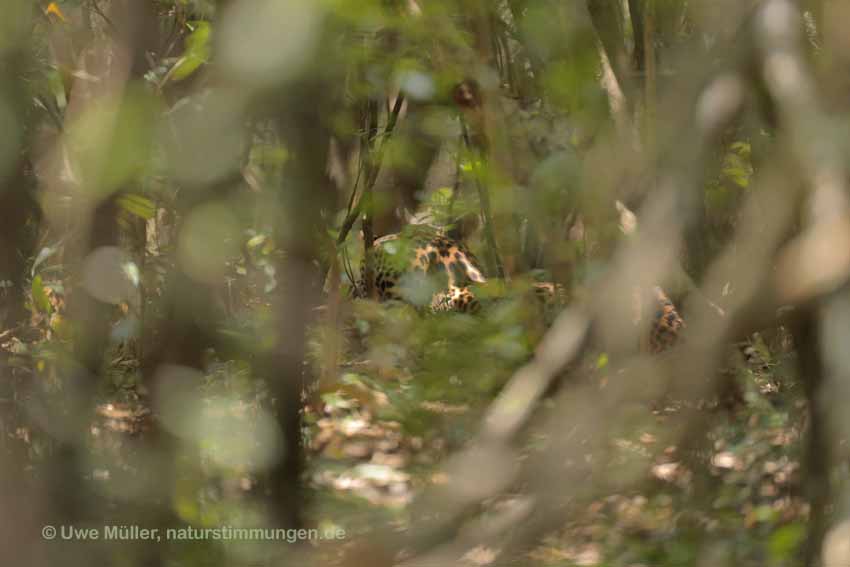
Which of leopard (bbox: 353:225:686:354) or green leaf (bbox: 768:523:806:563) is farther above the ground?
leopard (bbox: 353:225:686:354)

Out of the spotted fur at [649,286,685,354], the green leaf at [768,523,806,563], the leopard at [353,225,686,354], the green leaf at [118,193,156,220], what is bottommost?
the green leaf at [768,523,806,563]

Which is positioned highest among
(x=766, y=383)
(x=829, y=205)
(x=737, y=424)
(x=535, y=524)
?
(x=766, y=383)

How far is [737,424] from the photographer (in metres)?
4.09

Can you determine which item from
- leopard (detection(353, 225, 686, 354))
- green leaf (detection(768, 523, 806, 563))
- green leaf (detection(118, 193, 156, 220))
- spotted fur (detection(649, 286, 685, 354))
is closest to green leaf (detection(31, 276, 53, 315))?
green leaf (detection(118, 193, 156, 220))

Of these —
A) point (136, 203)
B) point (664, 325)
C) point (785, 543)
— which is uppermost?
point (664, 325)

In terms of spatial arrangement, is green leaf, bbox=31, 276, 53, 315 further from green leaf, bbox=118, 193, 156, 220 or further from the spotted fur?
the spotted fur

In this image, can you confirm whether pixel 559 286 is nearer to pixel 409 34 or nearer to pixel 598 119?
pixel 598 119

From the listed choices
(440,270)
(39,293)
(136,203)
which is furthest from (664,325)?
(136,203)

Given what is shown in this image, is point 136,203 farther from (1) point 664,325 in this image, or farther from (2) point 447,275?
(2) point 447,275

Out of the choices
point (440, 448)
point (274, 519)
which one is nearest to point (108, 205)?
point (274, 519)

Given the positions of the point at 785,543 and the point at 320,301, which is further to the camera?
the point at 785,543

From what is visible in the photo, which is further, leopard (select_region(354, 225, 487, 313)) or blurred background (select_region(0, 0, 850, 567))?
leopard (select_region(354, 225, 487, 313))

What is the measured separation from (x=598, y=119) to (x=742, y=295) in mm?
1213

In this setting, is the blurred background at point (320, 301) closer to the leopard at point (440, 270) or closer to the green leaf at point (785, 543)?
the green leaf at point (785, 543)
